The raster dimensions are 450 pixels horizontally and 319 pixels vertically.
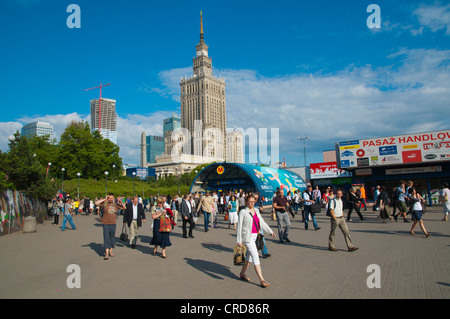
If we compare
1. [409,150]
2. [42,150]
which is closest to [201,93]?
[42,150]

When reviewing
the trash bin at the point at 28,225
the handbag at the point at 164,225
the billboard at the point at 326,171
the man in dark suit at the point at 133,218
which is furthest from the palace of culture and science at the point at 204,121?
the handbag at the point at 164,225

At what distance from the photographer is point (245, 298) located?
5.14 metres

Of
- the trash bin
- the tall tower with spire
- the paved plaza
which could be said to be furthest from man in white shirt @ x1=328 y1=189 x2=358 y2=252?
the tall tower with spire

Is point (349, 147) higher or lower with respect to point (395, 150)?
higher

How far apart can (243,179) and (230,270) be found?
932 inches

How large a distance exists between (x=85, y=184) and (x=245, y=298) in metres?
50.3

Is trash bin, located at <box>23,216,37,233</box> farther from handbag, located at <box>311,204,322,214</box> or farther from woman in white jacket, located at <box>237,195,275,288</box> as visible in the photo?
handbag, located at <box>311,204,322,214</box>

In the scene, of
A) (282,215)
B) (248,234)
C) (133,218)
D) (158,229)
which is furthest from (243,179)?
(248,234)

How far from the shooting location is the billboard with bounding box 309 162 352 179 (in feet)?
118

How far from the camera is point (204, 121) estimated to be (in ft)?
497

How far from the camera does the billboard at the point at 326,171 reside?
36062mm

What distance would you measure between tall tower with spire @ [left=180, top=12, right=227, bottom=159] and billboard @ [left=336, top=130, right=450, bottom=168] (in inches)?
4913

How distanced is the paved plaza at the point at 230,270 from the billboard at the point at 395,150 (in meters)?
15.8

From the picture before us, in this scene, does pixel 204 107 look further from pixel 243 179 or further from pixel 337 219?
pixel 337 219
